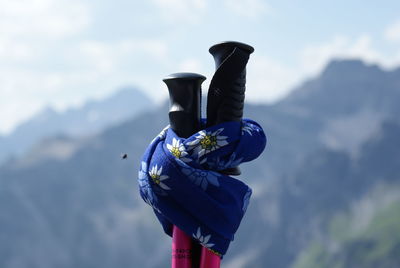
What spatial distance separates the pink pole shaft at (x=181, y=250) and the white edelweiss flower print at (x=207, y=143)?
0.64m

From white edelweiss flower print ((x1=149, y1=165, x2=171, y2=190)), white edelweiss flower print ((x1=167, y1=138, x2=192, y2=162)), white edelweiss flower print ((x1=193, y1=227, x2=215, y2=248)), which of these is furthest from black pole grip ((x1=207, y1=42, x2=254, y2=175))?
white edelweiss flower print ((x1=193, y1=227, x2=215, y2=248))

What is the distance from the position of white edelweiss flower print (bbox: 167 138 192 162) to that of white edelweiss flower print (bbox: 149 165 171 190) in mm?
157

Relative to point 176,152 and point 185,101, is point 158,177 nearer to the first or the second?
point 176,152

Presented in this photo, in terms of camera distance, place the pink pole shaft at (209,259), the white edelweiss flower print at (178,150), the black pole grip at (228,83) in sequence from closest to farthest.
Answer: the black pole grip at (228,83) → the white edelweiss flower print at (178,150) → the pink pole shaft at (209,259)

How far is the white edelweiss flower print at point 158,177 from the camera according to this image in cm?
399

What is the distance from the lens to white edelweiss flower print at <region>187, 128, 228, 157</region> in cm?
395

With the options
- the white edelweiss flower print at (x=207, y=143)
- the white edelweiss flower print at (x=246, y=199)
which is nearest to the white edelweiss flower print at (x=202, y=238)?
the white edelweiss flower print at (x=246, y=199)

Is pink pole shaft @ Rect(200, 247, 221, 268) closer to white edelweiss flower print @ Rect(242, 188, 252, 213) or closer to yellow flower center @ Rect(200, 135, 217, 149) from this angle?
white edelweiss flower print @ Rect(242, 188, 252, 213)

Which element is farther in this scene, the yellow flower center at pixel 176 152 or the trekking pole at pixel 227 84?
the yellow flower center at pixel 176 152

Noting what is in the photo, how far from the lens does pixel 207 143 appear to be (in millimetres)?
3949

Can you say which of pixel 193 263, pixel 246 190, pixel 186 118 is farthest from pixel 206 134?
pixel 193 263

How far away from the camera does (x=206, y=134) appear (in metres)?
3.98

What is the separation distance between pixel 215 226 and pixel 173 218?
31 centimetres

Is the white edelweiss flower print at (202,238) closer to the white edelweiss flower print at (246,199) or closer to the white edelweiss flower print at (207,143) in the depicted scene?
the white edelweiss flower print at (246,199)
